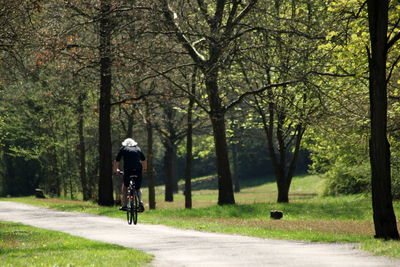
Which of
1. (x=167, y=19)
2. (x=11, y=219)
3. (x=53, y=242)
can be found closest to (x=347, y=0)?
(x=167, y=19)

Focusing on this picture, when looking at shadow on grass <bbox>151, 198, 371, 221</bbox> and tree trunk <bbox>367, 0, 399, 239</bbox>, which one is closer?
tree trunk <bbox>367, 0, 399, 239</bbox>

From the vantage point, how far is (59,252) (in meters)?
13.1

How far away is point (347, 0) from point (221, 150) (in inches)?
402

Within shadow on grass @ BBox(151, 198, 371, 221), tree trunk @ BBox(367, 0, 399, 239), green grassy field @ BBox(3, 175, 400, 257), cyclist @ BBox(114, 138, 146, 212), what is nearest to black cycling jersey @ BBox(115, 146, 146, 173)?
cyclist @ BBox(114, 138, 146, 212)

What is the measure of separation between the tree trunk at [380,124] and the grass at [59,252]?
18.6 ft

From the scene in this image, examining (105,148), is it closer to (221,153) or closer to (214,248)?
(221,153)

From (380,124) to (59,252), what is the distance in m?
7.41

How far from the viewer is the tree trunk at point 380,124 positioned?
14.6 meters

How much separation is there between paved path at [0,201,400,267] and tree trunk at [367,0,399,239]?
150 centimetres

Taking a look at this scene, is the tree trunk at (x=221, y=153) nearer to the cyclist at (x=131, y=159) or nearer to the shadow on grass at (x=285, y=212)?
the shadow on grass at (x=285, y=212)

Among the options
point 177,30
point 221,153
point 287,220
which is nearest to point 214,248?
point 287,220

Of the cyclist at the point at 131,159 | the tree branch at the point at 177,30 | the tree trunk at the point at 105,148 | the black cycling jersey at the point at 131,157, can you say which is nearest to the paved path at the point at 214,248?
the cyclist at the point at 131,159

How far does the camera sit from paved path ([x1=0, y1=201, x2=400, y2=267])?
10.8m

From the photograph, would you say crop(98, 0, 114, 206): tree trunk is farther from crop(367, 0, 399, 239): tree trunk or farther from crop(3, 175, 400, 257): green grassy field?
crop(367, 0, 399, 239): tree trunk
